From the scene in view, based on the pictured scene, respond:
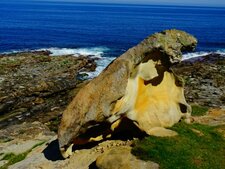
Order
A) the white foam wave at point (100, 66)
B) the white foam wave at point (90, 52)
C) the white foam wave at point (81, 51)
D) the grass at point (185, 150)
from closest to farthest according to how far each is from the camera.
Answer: the grass at point (185, 150), the white foam wave at point (100, 66), the white foam wave at point (90, 52), the white foam wave at point (81, 51)

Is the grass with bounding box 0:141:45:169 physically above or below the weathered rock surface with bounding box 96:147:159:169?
below

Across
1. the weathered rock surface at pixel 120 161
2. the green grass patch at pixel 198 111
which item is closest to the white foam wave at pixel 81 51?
the green grass patch at pixel 198 111

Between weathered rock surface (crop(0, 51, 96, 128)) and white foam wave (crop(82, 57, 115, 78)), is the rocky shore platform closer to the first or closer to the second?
weathered rock surface (crop(0, 51, 96, 128))

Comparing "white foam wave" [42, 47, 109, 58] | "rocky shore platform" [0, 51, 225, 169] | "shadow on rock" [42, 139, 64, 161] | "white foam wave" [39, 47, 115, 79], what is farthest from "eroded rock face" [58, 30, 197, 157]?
"white foam wave" [42, 47, 109, 58]

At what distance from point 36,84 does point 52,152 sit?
26.5 m

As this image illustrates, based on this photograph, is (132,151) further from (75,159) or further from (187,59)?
(187,59)

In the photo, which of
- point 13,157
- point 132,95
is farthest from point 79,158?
point 13,157

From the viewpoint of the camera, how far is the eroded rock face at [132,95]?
23281mm

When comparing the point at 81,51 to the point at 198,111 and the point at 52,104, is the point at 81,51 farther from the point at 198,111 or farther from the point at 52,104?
the point at 198,111

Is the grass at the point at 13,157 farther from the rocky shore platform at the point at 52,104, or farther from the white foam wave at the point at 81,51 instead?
the white foam wave at the point at 81,51

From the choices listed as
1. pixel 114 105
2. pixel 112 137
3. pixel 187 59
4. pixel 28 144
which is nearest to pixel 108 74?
pixel 114 105

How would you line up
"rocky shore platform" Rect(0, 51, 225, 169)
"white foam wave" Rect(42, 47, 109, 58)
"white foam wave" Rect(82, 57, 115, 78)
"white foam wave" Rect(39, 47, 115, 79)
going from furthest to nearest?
"white foam wave" Rect(42, 47, 109, 58)
"white foam wave" Rect(39, 47, 115, 79)
"white foam wave" Rect(82, 57, 115, 78)
"rocky shore platform" Rect(0, 51, 225, 169)

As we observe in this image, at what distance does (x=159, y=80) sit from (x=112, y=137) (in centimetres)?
457

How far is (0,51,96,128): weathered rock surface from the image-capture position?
42.3 metres
